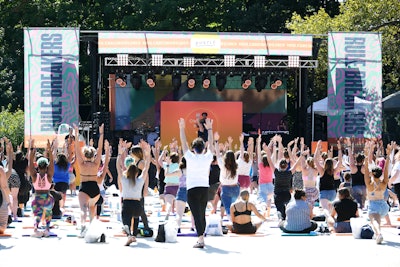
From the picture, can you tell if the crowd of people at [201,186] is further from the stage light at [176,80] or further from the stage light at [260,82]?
the stage light at [260,82]

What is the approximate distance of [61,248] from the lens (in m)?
13.0

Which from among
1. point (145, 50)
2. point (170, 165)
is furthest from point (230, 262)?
point (145, 50)

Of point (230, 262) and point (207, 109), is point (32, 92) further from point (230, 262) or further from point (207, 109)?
point (230, 262)

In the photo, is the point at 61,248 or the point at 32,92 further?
the point at 32,92

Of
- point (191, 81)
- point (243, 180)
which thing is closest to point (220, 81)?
point (191, 81)

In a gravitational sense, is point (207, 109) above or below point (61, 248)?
above

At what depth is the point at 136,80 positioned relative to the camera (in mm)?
34344

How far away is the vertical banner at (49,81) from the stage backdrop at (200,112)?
14.8ft

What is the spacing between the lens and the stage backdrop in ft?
109

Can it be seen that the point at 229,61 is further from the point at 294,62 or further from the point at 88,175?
the point at 88,175

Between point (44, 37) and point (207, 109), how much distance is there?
270 inches

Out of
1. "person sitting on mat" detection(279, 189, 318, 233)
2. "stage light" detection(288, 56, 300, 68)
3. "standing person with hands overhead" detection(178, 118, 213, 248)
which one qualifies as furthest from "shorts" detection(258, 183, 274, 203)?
"stage light" detection(288, 56, 300, 68)

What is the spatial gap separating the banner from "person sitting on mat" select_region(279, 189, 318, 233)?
49.1ft

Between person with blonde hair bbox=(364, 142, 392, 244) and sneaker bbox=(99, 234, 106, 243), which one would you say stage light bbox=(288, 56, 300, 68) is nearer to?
person with blonde hair bbox=(364, 142, 392, 244)
